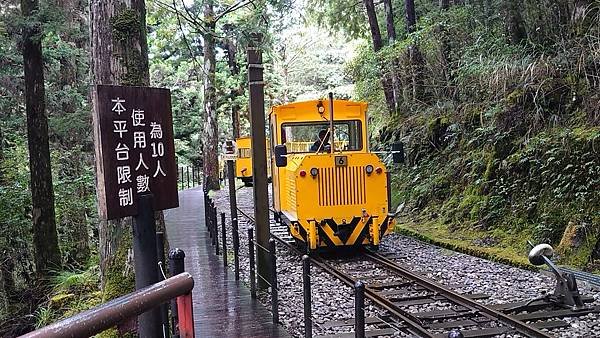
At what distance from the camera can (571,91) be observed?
1025cm

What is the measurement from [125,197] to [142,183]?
0.61 feet

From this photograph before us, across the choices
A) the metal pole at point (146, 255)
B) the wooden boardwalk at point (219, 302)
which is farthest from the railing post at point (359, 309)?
the wooden boardwalk at point (219, 302)

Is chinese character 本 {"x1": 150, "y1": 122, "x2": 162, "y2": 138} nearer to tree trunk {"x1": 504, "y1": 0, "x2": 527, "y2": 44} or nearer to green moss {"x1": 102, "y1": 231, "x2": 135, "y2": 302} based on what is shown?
green moss {"x1": 102, "y1": 231, "x2": 135, "y2": 302}

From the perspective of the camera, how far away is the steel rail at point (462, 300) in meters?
5.58

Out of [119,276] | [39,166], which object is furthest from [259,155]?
[39,166]

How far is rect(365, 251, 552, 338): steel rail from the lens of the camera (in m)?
5.58

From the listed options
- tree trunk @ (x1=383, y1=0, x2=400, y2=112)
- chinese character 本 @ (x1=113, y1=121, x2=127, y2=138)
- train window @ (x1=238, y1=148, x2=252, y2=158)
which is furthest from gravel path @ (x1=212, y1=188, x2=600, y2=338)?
train window @ (x1=238, y1=148, x2=252, y2=158)

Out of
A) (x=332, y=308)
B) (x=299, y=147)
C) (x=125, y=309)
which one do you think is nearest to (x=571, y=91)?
(x=299, y=147)

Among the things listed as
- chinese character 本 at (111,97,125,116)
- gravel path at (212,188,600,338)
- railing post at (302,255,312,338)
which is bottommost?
gravel path at (212,188,600,338)

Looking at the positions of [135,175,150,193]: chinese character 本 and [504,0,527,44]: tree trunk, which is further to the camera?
[504,0,527,44]: tree trunk

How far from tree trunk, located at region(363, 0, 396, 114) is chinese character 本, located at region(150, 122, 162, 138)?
1323cm

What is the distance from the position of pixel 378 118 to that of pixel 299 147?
28.1 ft

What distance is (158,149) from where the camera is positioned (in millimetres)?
4062

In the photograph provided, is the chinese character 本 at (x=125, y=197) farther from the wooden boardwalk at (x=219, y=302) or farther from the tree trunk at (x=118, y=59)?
the wooden boardwalk at (x=219, y=302)
